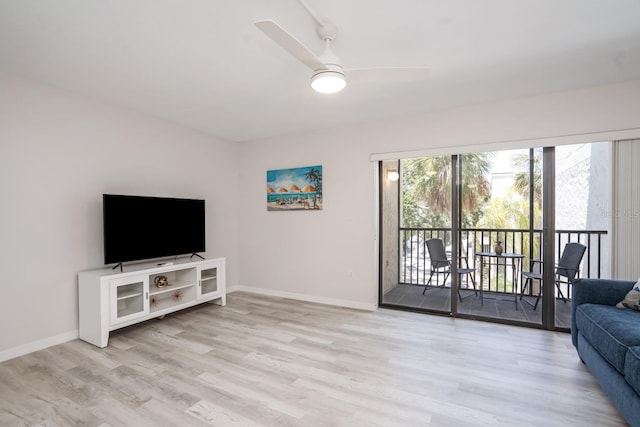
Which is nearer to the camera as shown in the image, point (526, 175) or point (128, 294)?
point (128, 294)

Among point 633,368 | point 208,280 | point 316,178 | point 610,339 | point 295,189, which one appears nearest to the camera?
point 633,368

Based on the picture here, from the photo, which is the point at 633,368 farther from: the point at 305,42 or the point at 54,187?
the point at 54,187

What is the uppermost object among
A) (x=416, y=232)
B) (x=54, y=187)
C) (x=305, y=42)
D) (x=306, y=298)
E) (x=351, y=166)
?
(x=305, y=42)

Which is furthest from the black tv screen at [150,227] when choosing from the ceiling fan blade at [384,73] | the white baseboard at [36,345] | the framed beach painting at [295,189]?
the ceiling fan blade at [384,73]

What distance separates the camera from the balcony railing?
3420 millimetres

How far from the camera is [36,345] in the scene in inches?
107

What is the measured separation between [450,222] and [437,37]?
227 centimetres

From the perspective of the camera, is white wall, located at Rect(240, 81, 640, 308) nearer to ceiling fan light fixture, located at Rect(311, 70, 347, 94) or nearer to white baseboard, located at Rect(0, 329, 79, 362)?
ceiling fan light fixture, located at Rect(311, 70, 347, 94)

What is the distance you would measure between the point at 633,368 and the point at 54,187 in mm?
4483

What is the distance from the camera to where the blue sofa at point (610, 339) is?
1615 mm

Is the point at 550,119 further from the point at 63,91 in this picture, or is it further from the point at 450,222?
the point at 63,91

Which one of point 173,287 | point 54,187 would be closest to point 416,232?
point 173,287

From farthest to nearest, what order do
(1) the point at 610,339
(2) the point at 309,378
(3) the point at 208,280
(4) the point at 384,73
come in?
(3) the point at 208,280, (2) the point at 309,378, (4) the point at 384,73, (1) the point at 610,339

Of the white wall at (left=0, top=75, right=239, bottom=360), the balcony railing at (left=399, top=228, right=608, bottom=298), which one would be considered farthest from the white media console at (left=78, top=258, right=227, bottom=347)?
the balcony railing at (left=399, top=228, right=608, bottom=298)
